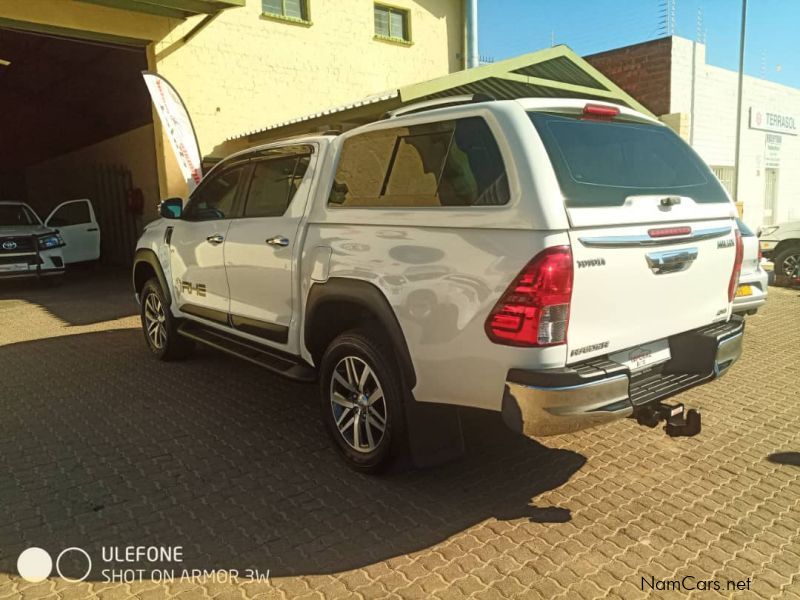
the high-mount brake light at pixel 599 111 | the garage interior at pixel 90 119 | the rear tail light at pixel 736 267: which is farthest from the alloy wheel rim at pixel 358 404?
the garage interior at pixel 90 119

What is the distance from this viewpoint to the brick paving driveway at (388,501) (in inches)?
108

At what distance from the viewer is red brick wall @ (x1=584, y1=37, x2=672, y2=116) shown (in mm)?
17609

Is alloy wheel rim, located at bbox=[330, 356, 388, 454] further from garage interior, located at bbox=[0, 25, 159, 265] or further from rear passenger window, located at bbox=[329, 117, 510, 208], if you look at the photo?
garage interior, located at bbox=[0, 25, 159, 265]

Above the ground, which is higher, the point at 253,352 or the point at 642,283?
the point at 642,283

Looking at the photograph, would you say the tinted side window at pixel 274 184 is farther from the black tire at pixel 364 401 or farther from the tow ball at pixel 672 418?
the tow ball at pixel 672 418

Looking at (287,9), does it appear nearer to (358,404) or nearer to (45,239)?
(45,239)

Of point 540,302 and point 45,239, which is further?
point 45,239

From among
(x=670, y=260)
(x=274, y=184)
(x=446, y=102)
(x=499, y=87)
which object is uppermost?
(x=499, y=87)

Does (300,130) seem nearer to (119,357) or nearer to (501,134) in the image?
(119,357)

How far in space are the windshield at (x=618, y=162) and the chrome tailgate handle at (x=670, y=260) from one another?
1.08 ft

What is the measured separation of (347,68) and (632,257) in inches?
513

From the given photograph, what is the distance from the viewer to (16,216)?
524 inches

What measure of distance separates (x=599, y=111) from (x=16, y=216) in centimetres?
1373

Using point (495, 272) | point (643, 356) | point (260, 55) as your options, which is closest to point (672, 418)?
point (643, 356)
